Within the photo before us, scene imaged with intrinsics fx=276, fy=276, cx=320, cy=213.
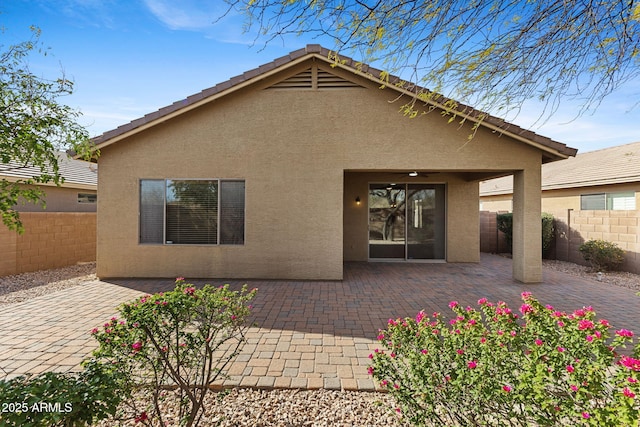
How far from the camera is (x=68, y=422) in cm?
163

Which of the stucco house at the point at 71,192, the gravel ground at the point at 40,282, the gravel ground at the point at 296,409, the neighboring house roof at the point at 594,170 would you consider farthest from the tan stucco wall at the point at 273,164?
the neighboring house roof at the point at 594,170

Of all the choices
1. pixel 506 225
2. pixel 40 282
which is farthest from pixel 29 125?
pixel 506 225

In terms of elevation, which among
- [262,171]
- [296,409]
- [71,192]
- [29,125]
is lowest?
[296,409]

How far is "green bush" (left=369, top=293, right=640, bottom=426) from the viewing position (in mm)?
1707

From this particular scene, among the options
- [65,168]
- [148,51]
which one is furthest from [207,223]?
[65,168]

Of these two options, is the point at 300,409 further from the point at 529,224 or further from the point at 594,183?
the point at 594,183

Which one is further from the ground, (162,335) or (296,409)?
(162,335)

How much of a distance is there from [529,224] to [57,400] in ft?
29.8

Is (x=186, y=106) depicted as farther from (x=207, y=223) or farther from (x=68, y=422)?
(x=68, y=422)

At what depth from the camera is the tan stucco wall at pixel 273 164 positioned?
751cm

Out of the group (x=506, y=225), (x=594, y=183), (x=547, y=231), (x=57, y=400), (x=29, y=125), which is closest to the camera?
(x=57, y=400)

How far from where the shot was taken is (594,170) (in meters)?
12.8

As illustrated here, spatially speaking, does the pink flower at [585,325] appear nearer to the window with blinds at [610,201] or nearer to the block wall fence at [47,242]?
the block wall fence at [47,242]

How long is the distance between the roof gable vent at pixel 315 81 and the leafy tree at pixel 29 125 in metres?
5.16
